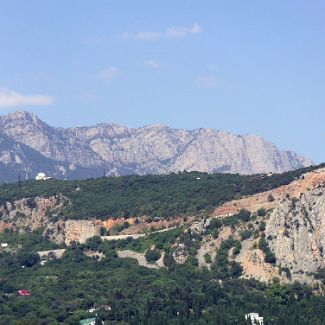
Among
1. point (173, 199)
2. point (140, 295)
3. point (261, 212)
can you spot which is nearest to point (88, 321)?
point (140, 295)

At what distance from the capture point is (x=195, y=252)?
527 feet

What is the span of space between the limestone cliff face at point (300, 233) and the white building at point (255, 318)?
22.7 metres

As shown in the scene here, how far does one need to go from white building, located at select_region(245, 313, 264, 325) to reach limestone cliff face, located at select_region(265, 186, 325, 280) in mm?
22704

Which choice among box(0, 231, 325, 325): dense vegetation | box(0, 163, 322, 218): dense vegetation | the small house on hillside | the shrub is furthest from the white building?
box(0, 163, 322, 218): dense vegetation

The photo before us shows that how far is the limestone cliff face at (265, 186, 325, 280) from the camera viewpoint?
153 m

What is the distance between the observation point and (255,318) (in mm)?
128375

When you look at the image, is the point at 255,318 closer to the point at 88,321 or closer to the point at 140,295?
A: the point at 140,295

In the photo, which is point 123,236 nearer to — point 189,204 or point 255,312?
point 189,204

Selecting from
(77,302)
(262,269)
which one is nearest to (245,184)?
(262,269)

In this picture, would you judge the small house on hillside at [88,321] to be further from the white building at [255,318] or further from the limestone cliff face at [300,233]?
the limestone cliff face at [300,233]

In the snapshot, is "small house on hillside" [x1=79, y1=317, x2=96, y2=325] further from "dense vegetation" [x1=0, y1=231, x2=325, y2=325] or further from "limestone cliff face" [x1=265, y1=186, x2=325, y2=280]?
"limestone cliff face" [x1=265, y1=186, x2=325, y2=280]

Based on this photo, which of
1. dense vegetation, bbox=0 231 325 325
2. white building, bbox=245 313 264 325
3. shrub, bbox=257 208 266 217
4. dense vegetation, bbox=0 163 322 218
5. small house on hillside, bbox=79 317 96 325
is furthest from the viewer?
dense vegetation, bbox=0 163 322 218

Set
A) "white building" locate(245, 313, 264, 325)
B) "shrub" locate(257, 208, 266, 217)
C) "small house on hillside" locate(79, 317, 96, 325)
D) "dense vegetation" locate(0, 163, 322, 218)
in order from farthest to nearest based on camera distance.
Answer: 1. "dense vegetation" locate(0, 163, 322, 218)
2. "shrub" locate(257, 208, 266, 217)
3. "small house on hillside" locate(79, 317, 96, 325)
4. "white building" locate(245, 313, 264, 325)

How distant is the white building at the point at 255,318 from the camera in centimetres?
12531
